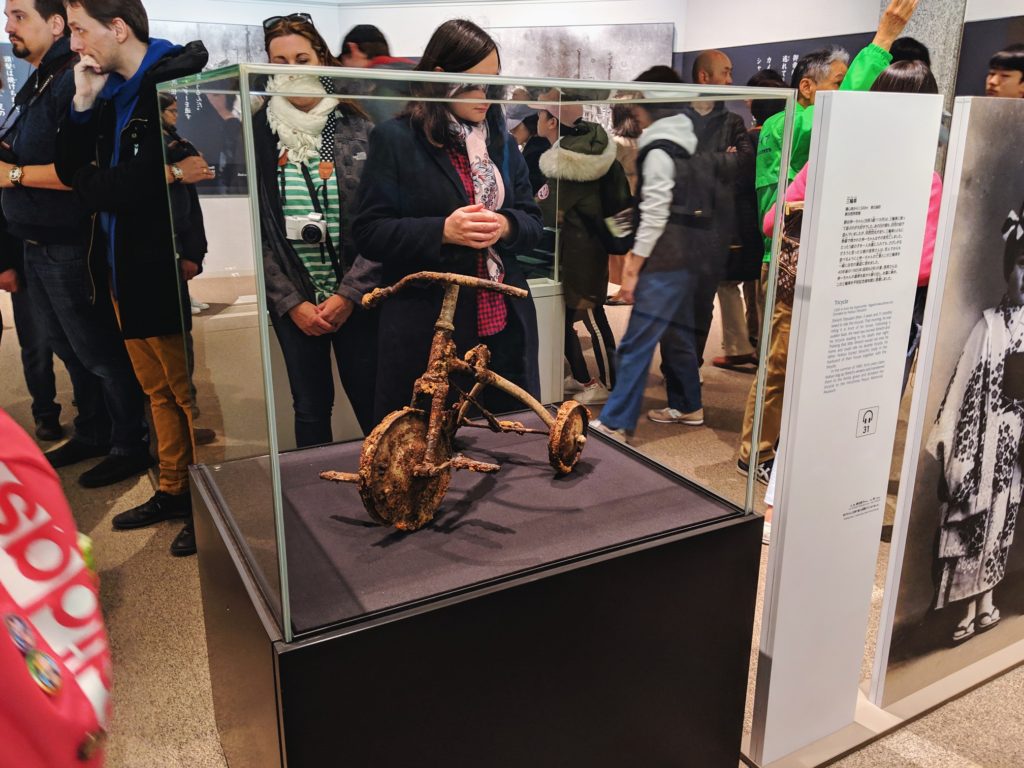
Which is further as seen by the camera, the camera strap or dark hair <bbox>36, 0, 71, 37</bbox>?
dark hair <bbox>36, 0, 71, 37</bbox>

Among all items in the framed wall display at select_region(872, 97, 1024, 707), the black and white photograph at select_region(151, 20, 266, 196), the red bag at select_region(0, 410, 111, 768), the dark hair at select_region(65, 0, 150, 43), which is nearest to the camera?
the red bag at select_region(0, 410, 111, 768)

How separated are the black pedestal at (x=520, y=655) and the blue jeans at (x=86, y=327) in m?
1.61

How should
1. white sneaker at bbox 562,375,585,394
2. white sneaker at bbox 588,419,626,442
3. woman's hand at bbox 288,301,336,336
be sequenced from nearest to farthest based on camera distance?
woman's hand at bbox 288,301,336,336 → white sneaker at bbox 562,375,585,394 → white sneaker at bbox 588,419,626,442

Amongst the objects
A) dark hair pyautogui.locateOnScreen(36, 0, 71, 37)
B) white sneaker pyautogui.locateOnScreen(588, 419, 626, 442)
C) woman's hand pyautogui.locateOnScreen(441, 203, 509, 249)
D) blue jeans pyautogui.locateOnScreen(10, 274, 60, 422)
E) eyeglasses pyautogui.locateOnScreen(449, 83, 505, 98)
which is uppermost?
dark hair pyautogui.locateOnScreen(36, 0, 71, 37)

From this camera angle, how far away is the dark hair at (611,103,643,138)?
1366 mm

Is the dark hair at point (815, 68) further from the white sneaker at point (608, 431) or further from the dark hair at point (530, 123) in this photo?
the dark hair at point (530, 123)

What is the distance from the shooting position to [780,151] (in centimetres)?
130

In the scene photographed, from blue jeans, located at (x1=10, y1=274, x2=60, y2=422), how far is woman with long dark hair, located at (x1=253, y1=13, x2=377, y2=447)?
8.55ft

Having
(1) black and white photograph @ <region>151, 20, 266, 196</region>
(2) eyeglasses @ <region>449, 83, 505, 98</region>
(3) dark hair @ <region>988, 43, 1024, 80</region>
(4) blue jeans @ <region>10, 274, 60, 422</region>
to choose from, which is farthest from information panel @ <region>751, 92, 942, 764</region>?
(4) blue jeans @ <region>10, 274, 60, 422</region>

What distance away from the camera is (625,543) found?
4.50 feet

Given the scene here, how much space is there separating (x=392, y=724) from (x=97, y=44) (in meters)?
2.00

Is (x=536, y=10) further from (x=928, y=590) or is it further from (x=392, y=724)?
(x=392, y=724)

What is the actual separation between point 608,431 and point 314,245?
2.59 ft

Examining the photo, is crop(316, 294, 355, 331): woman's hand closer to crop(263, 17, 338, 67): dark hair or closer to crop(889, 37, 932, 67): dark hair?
crop(263, 17, 338, 67): dark hair
